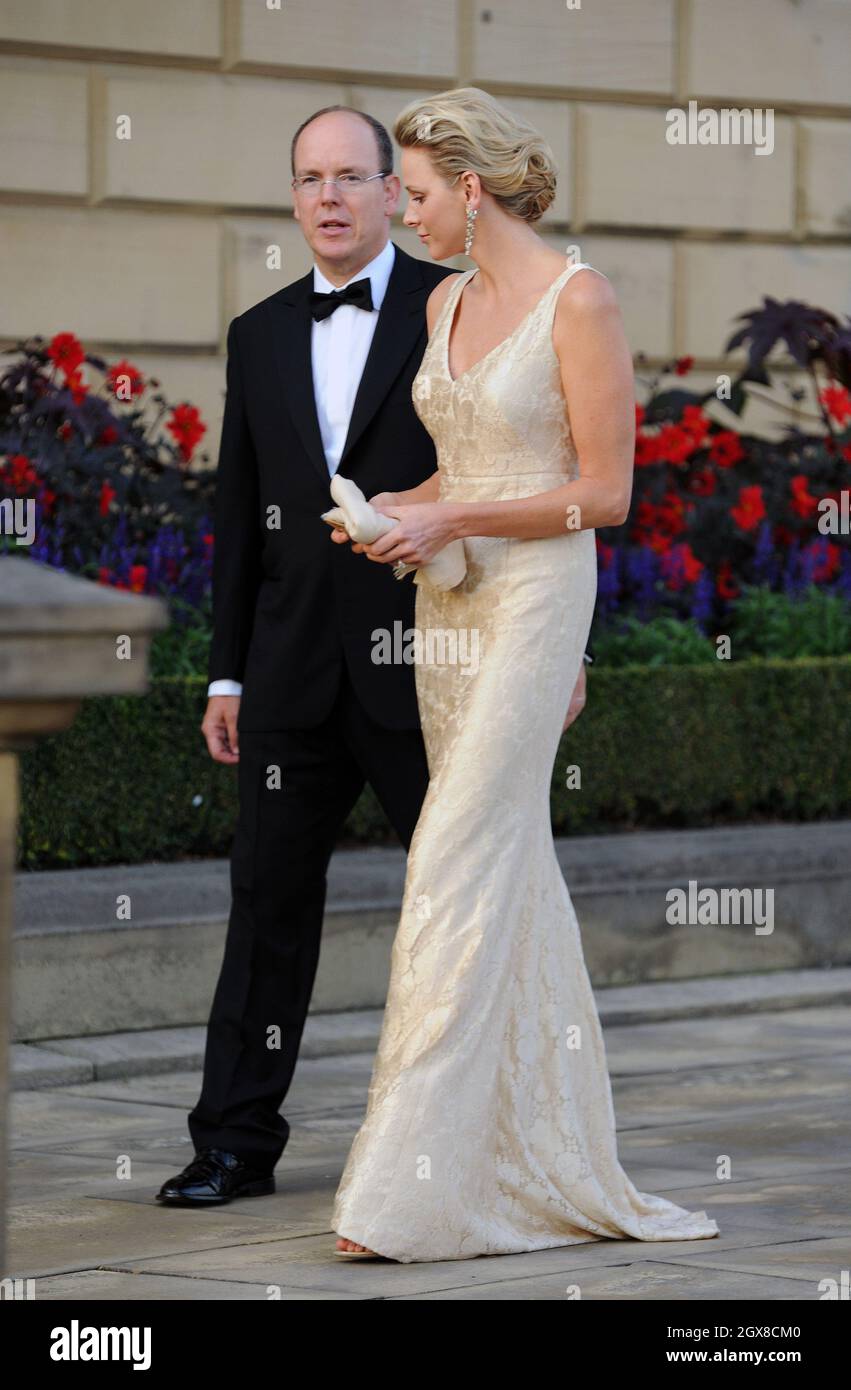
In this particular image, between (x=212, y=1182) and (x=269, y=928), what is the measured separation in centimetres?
52

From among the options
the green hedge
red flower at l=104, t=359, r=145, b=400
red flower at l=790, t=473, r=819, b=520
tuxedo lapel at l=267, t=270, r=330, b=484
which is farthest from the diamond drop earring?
red flower at l=790, t=473, r=819, b=520

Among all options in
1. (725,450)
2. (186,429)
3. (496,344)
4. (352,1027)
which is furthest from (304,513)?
(725,450)

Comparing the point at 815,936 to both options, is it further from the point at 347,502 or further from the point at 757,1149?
the point at 347,502

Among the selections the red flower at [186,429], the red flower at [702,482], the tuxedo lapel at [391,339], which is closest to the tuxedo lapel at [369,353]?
the tuxedo lapel at [391,339]

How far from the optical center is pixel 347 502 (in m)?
4.68

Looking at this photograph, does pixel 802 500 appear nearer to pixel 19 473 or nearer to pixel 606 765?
pixel 606 765

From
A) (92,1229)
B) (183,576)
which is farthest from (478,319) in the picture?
(183,576)

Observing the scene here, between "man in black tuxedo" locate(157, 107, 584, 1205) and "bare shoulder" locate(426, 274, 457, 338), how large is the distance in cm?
12

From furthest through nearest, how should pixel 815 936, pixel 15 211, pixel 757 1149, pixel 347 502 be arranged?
pixel 15 211 → pixel 815 936 → pixel 757 1149 → pixel 347 502

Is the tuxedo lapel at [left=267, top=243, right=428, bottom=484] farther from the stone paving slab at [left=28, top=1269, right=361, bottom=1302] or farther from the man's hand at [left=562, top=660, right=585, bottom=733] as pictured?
the stone paving slab at [left=28, top=1269, right=361, bottom=1302]

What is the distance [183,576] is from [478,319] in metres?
3.55

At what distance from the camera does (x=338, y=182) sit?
5219 millimetres

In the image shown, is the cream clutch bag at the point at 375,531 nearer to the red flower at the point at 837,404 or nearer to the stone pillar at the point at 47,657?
the stone pillar at the point at 47,657

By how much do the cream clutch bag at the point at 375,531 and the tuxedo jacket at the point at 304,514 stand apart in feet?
1.24
